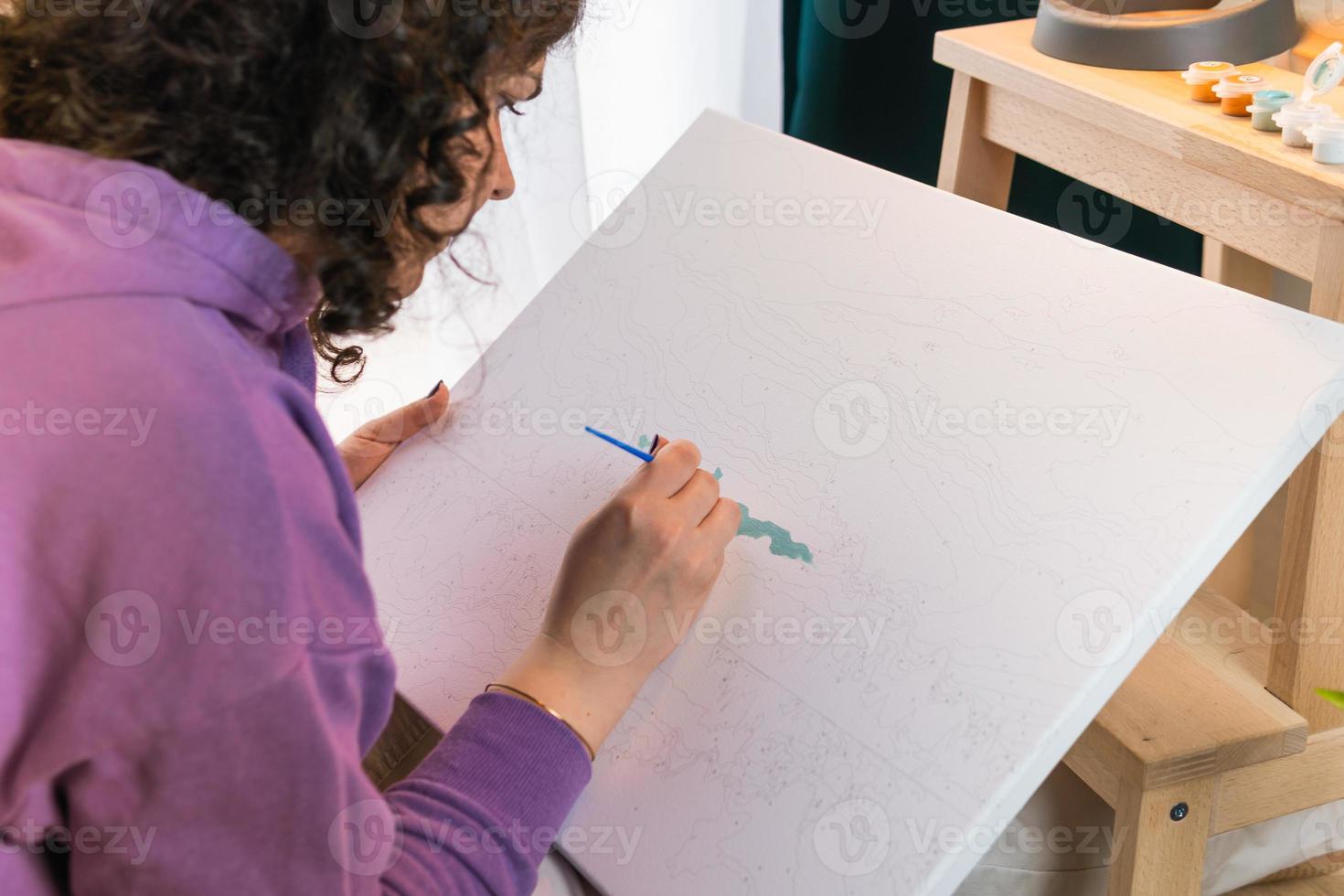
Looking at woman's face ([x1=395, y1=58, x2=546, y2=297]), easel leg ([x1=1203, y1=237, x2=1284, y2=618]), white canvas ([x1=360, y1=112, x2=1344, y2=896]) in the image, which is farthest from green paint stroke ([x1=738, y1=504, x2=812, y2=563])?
easel leg ([x1=1203, y1=237, x2=1284, y2=618])

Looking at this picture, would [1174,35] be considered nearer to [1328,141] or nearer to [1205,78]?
[1205,78]

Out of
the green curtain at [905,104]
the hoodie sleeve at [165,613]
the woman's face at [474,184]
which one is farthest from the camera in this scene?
the green curtain at [905,104]

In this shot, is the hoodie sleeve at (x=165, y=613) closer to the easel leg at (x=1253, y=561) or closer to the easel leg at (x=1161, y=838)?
the easel leg at (x=1161, y=838)

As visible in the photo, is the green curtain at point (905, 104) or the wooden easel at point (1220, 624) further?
the green curtain at point (905, 104)

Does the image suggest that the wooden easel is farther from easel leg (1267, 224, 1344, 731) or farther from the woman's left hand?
the woman's left hand

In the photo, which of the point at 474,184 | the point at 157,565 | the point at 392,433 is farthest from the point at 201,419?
the point at 392,433

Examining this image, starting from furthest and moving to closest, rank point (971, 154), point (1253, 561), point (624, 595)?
1. point (1253, 561)
2. point (971, 154)
3. point (624, 595)

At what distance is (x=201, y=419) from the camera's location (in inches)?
20.3

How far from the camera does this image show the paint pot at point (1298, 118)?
34.4 inches

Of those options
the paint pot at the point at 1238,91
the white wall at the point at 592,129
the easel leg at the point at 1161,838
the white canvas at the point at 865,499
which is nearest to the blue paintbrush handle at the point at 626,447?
the white canvas at the point at 865,499

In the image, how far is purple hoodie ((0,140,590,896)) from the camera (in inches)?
20.0

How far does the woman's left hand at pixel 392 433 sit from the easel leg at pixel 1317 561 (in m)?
0.70

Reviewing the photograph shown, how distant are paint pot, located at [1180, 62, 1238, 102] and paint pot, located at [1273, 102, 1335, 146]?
0.32ft

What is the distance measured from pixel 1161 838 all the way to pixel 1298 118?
542 millimetres
